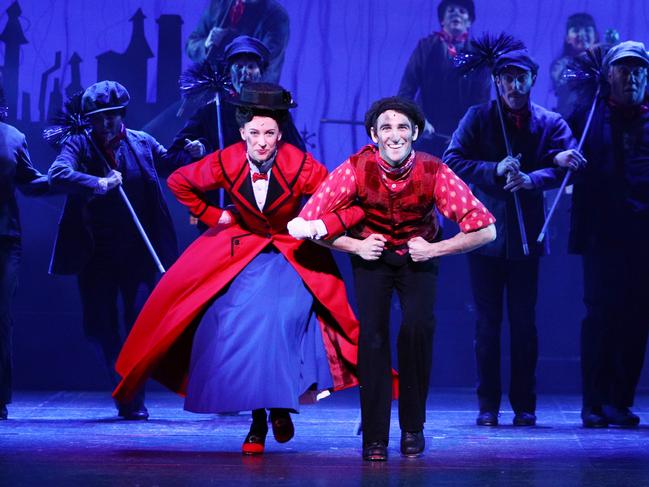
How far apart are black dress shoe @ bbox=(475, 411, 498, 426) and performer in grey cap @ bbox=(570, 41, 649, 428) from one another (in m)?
0.40

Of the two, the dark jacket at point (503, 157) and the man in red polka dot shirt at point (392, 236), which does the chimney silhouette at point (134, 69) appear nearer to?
the dark jacket at point (503, 157)

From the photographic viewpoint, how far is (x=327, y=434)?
5629mm

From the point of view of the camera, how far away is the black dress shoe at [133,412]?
6195 mm

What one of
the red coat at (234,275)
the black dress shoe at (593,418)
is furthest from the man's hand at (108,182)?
the black dress shoe at (593,418)

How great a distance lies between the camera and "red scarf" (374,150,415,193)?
15.6 ft

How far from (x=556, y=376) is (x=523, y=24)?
193 cm

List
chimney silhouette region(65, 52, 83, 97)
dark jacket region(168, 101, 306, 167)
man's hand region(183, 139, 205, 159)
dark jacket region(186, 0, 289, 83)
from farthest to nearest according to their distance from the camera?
chimney silhouette region(65, 52, 83, 97) < dark jacket region(186, 0, 289, 83) < dark jacket region(168, 101, 306, 167) < man's hand region(183, 139, 205, 159)

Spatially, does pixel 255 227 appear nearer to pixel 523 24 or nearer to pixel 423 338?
pixel 423 338

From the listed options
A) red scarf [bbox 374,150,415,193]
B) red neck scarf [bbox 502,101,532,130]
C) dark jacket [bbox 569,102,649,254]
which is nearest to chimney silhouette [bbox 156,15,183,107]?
red neck scarf [bbox 502,101,532,130]

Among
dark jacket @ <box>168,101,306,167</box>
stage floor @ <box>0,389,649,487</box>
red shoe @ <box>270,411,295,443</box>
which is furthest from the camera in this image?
dark jacket @ <box>168,101,306,167</box>

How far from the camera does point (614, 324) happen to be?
6082mm

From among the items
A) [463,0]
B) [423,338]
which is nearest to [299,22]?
[463,0]

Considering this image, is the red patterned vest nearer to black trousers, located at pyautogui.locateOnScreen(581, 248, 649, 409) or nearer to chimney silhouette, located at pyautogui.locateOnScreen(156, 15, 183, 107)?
black trousers, located at pyautogui.locateOnScreen(581, 248, 649, 409)

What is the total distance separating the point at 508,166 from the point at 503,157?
229mm
